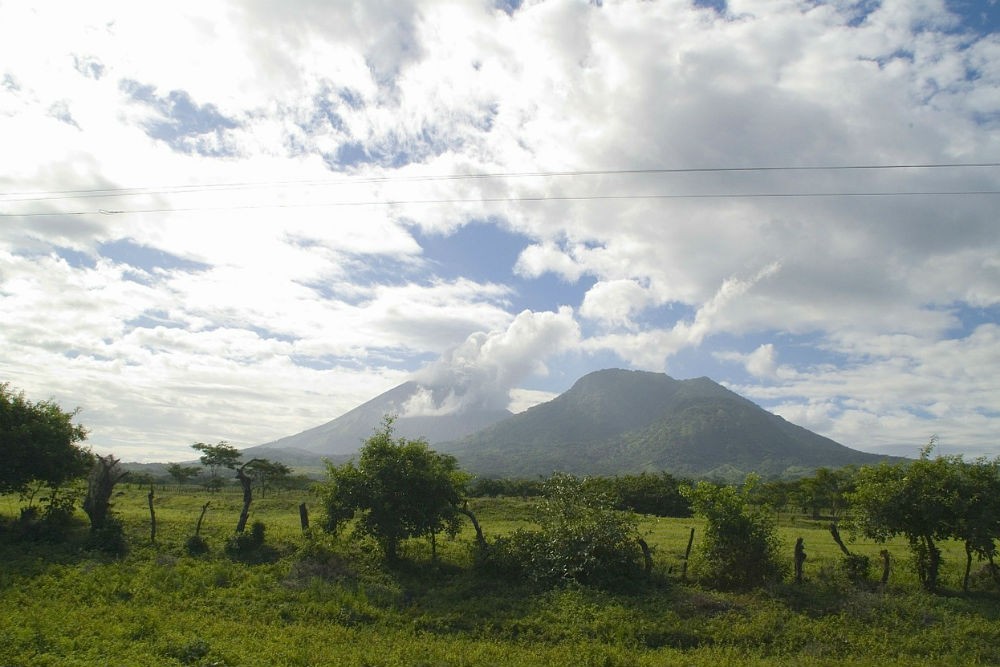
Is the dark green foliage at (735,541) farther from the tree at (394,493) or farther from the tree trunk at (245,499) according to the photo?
the tree trunk at (245,499)

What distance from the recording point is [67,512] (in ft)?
71.5

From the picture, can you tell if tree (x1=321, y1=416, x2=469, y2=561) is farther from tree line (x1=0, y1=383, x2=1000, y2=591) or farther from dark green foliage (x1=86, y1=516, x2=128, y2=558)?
dark green foliage (x1=86, y1=516, x2=128, y2=558)

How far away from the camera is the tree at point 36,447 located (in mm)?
21562

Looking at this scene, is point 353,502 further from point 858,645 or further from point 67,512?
point 858,645

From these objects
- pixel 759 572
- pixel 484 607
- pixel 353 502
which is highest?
pixel 353 502

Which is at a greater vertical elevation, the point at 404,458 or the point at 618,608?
the point at 404,458

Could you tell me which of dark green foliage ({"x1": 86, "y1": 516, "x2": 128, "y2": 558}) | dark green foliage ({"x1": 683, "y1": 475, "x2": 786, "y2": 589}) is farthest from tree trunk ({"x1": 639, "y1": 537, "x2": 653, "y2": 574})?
dark green foliage ({"x1": 86, "y1": 516, "x2": 128, "y2": 558})

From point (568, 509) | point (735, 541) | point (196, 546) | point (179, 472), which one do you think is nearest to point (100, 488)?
point (196, 546)

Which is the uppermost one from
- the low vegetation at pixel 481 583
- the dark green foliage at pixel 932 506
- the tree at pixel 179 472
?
the dark green foliage at pixel 932 506

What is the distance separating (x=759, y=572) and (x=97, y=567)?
63.9 feet

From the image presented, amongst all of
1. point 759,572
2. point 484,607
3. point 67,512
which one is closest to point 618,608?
point 484,607

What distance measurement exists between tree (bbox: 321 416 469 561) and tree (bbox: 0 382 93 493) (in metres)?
11.3

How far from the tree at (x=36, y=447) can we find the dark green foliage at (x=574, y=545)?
17.4m

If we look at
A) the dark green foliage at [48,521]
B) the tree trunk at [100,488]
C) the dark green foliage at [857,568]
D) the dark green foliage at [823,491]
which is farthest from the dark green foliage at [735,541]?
the dark green foliage at [823,491]
